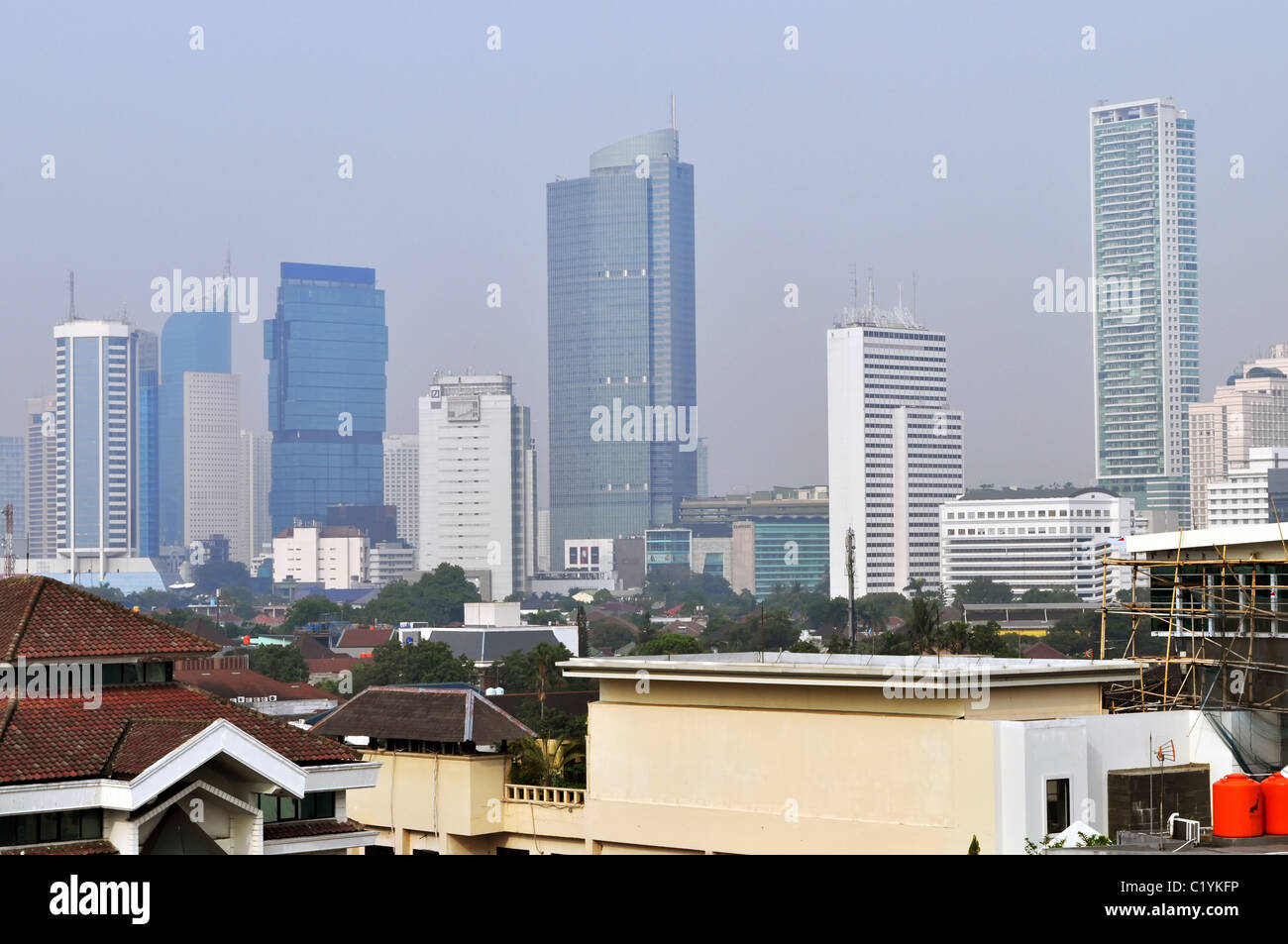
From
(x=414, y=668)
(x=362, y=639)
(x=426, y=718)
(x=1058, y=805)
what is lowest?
(x=362, y=639)

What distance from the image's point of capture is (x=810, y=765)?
22109 millimetres

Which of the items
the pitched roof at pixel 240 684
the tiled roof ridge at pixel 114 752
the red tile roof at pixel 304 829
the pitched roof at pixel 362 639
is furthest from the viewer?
the pitched roof at pixel 362 639

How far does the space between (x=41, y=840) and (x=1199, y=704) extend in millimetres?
16036

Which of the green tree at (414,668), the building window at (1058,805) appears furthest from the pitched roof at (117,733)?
the green tree at (414,668)

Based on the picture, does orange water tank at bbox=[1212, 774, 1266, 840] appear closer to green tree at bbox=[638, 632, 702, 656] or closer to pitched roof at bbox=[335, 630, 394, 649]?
green tree at bbox=[638, 632, 702, 656]

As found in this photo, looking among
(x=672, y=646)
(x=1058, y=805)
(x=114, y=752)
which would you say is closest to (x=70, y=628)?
(x=114, y=752)

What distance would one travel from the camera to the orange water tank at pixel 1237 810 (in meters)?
16.9

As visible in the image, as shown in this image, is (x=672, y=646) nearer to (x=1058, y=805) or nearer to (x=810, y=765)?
(x=810, y=765)

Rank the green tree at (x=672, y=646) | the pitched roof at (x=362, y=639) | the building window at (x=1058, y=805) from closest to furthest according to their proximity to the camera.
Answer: the building window at (x=1058, y=805) → the green tree at (x=672, y=646) → the pitched roof at (x=362, y=639)

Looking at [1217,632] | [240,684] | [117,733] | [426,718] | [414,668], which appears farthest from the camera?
A: [414,668]

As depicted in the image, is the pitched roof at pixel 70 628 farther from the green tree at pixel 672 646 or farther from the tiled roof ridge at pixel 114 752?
the green tree at pixel 672 646

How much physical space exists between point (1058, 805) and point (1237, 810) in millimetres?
3788

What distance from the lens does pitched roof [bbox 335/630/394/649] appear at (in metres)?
142
